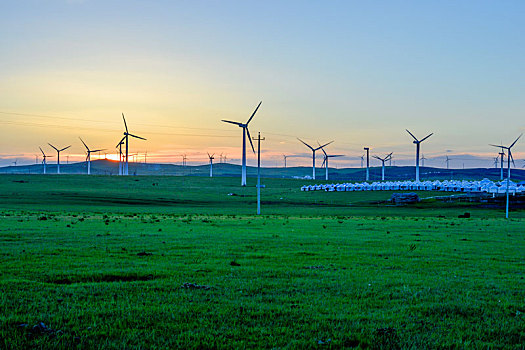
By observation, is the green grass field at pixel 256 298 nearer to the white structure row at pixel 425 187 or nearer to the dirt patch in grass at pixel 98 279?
the dirt patch in grass at pixel 98 279

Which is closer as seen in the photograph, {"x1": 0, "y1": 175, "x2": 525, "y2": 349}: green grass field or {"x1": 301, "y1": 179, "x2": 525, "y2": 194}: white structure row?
{"x1": 0, "y1": 175, "x2": 525, "y2": 349}: green grass field

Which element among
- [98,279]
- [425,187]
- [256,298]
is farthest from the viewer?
[425,187]

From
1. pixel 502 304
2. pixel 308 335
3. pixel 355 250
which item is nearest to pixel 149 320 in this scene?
pixel 308 335

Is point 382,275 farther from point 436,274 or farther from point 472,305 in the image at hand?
point 472,305

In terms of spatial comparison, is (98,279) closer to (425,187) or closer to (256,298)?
(256,298)

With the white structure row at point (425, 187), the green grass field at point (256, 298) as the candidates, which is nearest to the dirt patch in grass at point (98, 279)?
the green grass field at point (256, 298)

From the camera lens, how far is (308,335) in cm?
1066

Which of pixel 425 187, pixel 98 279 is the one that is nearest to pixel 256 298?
pixel 98 279

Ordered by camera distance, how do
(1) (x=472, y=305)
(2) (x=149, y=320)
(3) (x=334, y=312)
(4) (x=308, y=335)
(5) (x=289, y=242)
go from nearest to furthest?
1. (4) (x=308, y=335)
2. (2) (x=149, y=320)
3. (3) (x=334, y=312)
4. (1) (x=472, y=305)
5. (5) (x=289, y=242)

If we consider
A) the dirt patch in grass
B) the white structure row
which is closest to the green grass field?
the dirt patch in grass

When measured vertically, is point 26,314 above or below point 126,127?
below

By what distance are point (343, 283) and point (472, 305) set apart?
3.93 metres

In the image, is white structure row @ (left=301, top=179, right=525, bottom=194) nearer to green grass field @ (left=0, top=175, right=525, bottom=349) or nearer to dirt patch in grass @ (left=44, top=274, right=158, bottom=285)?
green grass field @ (left=0, top=175, right=525, bottom=349)

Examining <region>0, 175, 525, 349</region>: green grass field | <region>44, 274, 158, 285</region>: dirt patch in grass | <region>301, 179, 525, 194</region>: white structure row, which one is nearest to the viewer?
<region>0, 175, 525, 349</region>: green grass field
